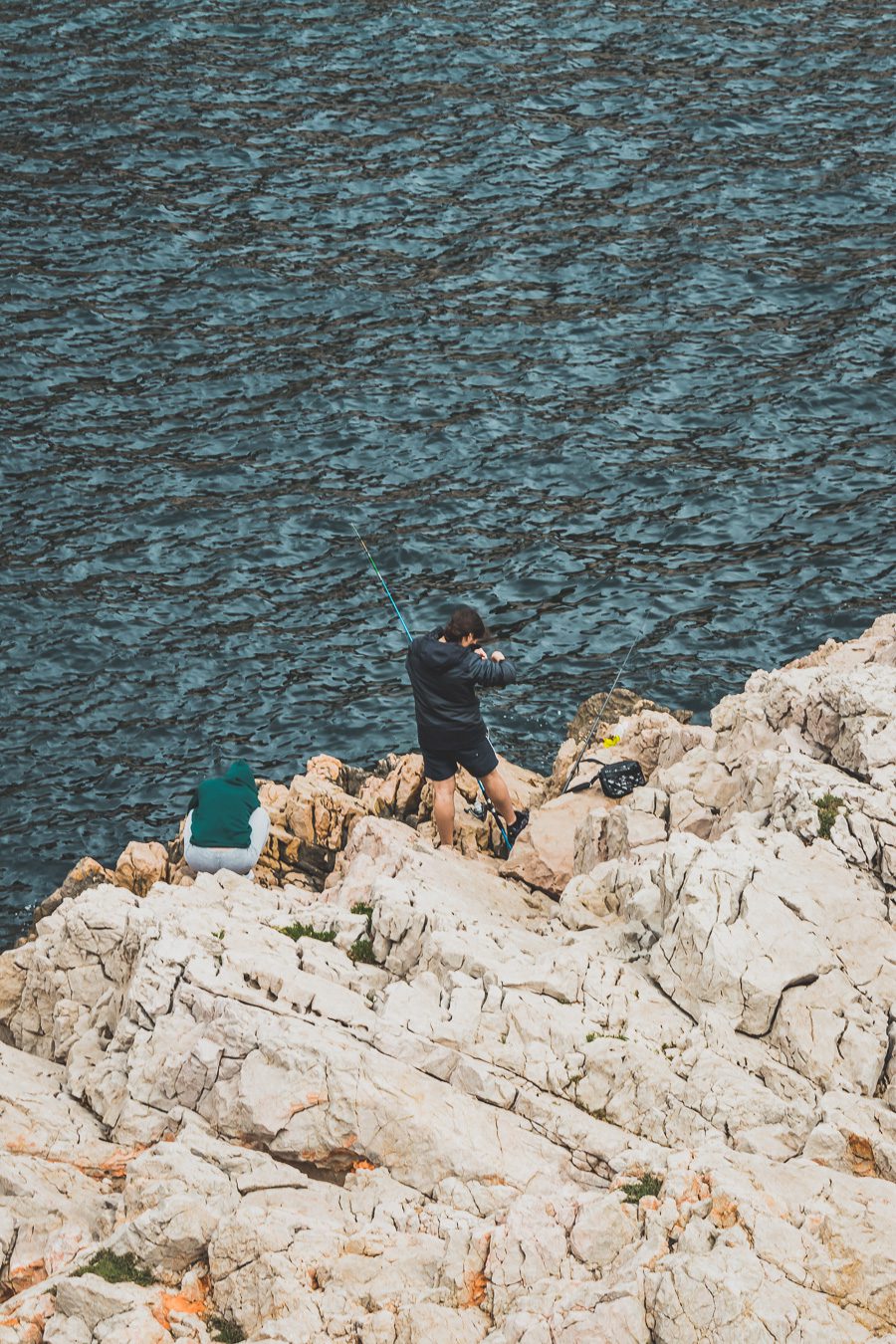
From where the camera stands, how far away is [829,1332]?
8.54m

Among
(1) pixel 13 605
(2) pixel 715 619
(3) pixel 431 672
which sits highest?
(3) pixel 431 672

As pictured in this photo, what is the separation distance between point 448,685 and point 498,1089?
603cm

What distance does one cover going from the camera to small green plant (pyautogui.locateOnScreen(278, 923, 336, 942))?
518 inches

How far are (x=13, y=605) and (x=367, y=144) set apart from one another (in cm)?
1632

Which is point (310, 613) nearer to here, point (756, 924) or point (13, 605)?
point (13, 605)

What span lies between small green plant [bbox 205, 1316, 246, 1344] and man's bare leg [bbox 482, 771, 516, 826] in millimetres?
8287

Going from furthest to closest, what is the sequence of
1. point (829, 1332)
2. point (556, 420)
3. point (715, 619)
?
1. point (556, 420)
2. point (715, 619)
3. point (829, 1332)

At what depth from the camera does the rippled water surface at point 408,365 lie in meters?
22.3

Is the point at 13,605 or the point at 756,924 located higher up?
the point at 756,924

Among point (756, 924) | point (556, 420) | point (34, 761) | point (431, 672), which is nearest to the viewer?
point (756, 924)

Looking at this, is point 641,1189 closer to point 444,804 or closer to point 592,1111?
point 592,1111

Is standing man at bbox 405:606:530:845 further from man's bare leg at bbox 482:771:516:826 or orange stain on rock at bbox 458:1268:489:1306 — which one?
orange stain on rock at bbox 458:1268:489:1306

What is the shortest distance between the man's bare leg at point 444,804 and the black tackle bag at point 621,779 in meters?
1.72

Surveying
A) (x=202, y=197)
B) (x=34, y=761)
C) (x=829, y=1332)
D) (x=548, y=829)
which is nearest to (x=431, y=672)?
(x=548, y=829)
